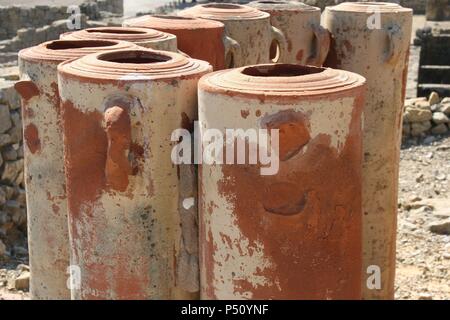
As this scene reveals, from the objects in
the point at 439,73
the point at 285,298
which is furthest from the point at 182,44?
the point at 439,73

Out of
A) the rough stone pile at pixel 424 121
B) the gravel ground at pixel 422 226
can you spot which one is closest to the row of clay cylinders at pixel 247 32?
the gravel ground at pixel 422 226

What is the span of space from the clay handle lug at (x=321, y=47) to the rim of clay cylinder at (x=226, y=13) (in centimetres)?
42

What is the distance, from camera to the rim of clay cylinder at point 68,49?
3742 millimetres

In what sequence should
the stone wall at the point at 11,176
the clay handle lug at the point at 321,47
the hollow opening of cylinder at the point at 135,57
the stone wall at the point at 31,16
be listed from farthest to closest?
the stone wall at the point at 31,16 → the stone wall at the point at 11,176 → the clay handle lug at the point at 321,47 → the hollow opening of cylinder at the point at 135,57

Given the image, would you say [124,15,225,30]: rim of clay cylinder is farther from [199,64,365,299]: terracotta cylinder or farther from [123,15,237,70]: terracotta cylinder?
[199,64,365,299]: terracotta cylinder

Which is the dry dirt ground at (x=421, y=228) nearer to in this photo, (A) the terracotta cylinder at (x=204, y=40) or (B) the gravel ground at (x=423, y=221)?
(B) the gravel ground at (x=423, y=221)

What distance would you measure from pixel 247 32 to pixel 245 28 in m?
0.03

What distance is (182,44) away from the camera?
4.40 metres

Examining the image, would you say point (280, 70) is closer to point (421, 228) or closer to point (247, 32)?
point (247, 32)

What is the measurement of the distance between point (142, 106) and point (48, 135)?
1028 mm

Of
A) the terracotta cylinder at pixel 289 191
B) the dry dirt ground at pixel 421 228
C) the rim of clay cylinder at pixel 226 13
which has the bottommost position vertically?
the dry dirt ground at pixel 421 228

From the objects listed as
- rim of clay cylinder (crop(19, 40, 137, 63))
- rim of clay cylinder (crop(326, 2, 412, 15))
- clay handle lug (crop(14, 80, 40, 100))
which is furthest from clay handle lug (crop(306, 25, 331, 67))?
clay handle lug (crop(14, 80, 40, 100))

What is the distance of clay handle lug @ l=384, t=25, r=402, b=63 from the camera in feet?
15.6

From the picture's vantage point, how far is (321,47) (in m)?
5.05
